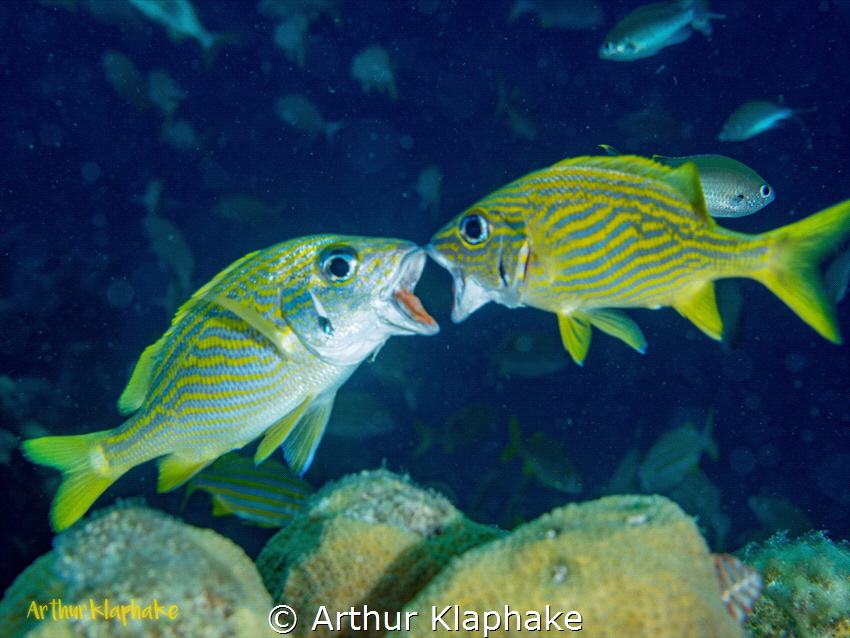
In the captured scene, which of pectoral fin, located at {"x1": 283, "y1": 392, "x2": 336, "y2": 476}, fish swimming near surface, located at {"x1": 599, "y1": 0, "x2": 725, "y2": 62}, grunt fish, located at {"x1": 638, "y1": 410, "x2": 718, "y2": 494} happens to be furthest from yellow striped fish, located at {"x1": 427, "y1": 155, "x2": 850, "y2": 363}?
grunt fish, located at {"x1": 638, "y1": 410, "x2": 718, "y2": 494}

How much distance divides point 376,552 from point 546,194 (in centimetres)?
220

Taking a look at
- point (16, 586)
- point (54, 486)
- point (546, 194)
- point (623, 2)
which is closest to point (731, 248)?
point (546, 194)

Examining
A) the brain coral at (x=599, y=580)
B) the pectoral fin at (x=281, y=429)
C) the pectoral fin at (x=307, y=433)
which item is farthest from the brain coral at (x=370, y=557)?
the brain coral at (x=599, y=580)

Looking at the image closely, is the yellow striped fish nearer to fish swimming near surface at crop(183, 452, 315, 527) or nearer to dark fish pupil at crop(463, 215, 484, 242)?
dark fish pupil at crop(463, 215, 484, 242)

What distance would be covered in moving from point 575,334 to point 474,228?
88cm

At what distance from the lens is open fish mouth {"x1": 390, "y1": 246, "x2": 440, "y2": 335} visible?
2357 mm

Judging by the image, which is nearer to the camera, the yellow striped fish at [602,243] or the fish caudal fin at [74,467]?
the yellow striped fish at [602,243]

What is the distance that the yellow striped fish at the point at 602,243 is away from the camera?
2408mm

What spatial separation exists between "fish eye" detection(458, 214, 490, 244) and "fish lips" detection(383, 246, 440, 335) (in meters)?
0.27

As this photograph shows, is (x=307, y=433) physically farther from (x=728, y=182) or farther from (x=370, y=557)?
(x=728, y=182)

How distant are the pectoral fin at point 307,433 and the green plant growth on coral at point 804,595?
10.6ft

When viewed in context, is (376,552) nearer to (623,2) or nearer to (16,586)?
(16,586)

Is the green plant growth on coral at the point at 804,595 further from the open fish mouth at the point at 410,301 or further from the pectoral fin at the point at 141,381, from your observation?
the pectoral fin at the point at 141,381

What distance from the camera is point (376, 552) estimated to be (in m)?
2.39
